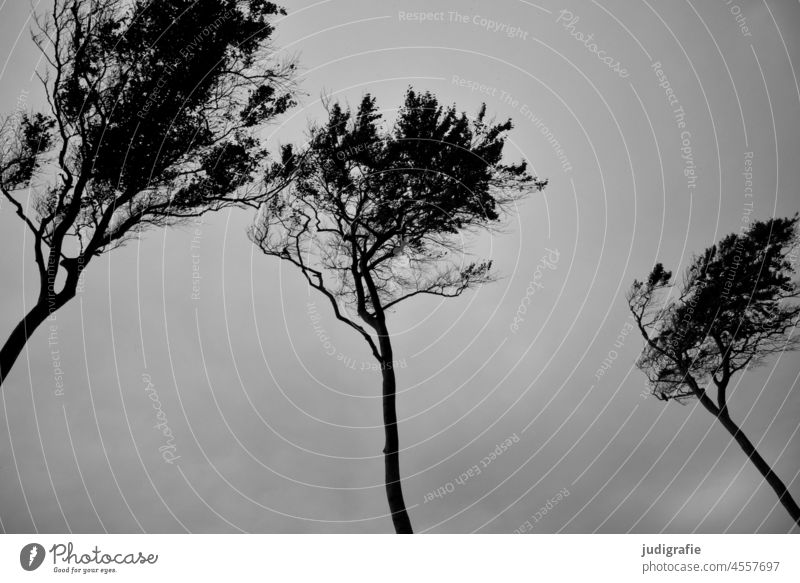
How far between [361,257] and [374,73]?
4801 millimetres

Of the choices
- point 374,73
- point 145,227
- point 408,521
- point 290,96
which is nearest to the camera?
point 408,521

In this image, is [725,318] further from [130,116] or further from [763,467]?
[130,116]

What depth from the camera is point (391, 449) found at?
9.99m

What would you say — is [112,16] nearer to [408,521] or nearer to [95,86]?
[95,86]

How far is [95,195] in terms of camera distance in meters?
9.62

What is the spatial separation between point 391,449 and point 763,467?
10354 mm

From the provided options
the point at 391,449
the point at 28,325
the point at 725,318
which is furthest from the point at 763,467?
the point at 28,325

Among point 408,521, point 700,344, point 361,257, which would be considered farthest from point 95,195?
point 700,344

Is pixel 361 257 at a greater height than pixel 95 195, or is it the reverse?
pixel 95 195
